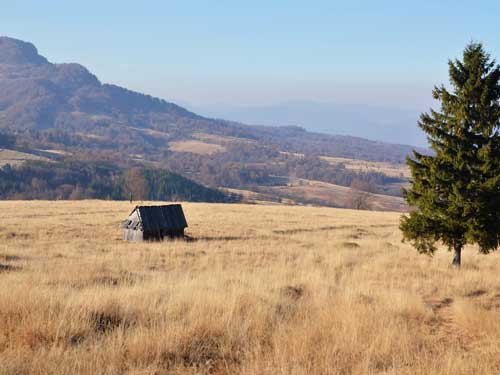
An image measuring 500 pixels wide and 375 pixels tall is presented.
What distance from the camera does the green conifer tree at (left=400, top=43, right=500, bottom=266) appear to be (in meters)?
17.4

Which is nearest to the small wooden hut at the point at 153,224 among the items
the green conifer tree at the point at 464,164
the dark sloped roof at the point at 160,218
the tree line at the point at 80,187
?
the dark sloped roof at the point at 160,218

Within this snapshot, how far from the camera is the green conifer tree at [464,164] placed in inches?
686

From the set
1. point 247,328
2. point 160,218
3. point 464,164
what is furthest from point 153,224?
point 247,328

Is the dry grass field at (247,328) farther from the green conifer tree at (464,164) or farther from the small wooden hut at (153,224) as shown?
the small wooden hut at (153,224)

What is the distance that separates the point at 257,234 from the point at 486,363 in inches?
1441

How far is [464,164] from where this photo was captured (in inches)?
706

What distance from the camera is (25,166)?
19262 centimetres

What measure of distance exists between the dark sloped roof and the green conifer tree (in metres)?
23.2

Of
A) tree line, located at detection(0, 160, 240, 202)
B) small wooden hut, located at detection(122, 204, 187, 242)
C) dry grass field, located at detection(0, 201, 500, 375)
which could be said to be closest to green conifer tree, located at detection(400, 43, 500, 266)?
dry grass field, located at detection(0, 201, 500, 375)

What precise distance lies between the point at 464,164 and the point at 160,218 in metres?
25.5

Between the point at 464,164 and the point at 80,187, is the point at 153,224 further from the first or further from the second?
the point at 80,187

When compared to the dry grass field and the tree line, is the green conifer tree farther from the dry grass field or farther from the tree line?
the tree line

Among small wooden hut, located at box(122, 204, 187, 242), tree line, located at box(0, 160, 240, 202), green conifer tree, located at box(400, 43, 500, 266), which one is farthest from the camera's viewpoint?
tree line, located at box(0, 160, 240, 202)

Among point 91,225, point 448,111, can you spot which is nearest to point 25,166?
point 91,225
